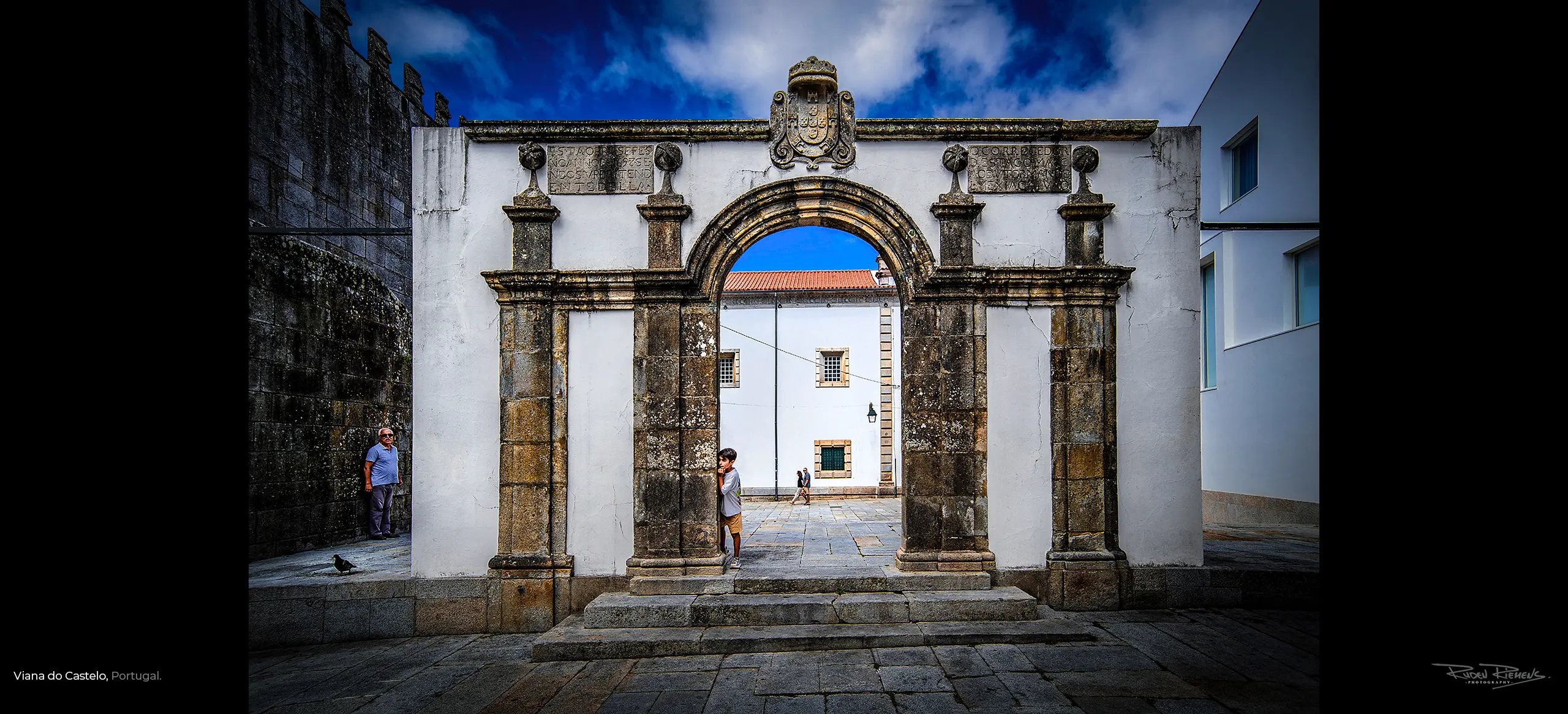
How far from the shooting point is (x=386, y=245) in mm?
9258

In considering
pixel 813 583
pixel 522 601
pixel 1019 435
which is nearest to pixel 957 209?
pixel 1019 435

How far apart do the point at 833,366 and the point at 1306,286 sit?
16312mm

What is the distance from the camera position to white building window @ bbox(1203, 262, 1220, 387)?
36.1ft

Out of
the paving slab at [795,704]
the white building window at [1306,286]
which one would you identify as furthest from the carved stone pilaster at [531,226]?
the white building window at [1306,286]

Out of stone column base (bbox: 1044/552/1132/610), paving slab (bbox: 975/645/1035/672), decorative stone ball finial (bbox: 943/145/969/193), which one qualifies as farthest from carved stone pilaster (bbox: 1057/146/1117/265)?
paving slab (bbox: 975/645/1035/672)

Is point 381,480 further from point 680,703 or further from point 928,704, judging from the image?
point 928,704

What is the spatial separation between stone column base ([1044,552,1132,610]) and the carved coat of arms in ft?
13.7

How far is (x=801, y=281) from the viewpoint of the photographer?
21891mm

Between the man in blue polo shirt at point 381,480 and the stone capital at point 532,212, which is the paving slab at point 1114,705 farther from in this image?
the man in blue polo shirt at point 381,480

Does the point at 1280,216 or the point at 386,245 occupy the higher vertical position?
the point at 386,245
